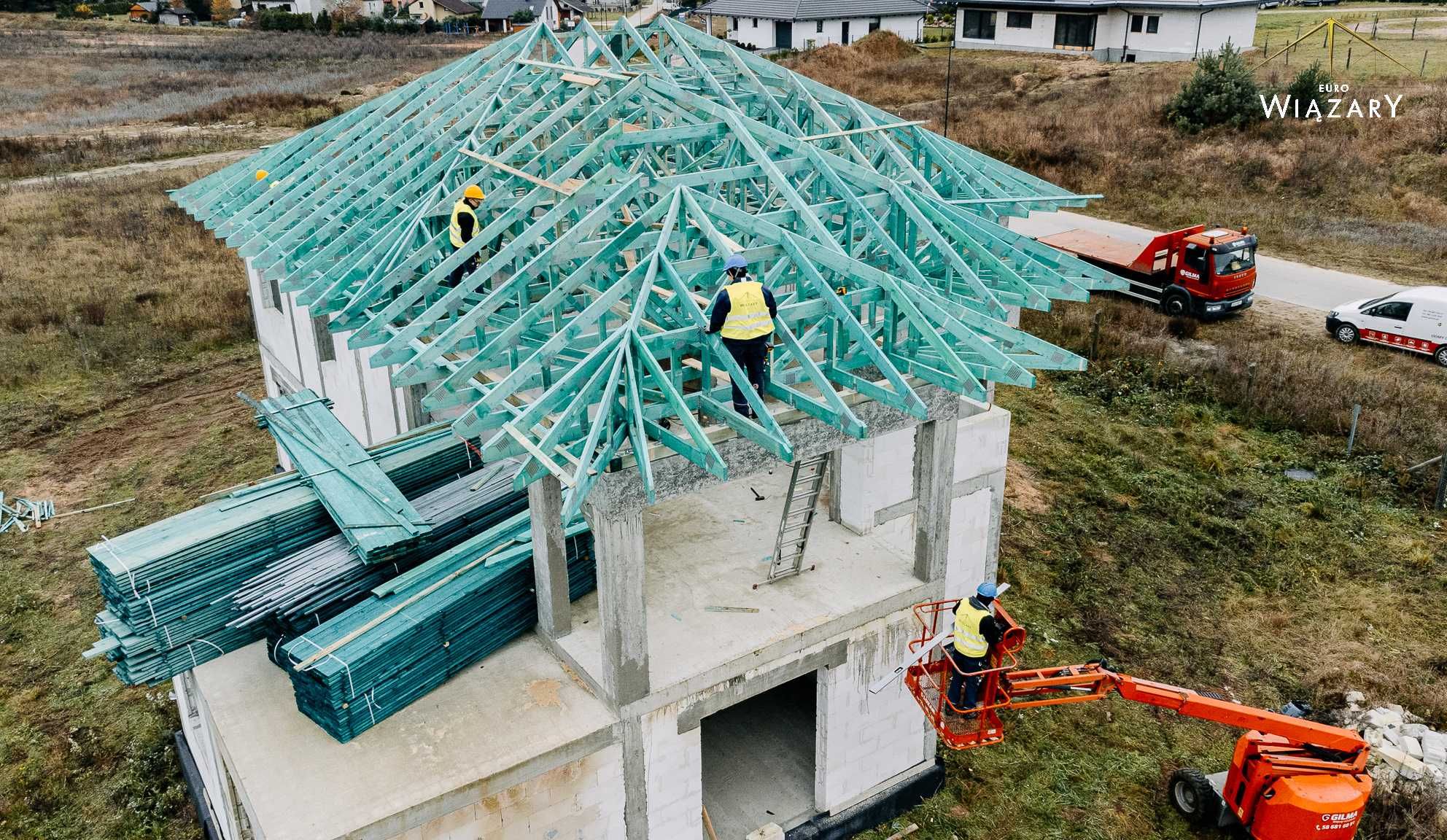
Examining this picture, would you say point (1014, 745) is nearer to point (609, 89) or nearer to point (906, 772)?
point (906, 772)

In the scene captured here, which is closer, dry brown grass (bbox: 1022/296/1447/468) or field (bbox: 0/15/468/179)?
dry brown grass (bbox: 1022/296/1447/468)

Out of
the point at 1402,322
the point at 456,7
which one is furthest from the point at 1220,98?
the point at 456,7

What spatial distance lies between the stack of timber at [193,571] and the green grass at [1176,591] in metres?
7.70

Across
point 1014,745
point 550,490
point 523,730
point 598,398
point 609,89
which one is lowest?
point 1014,745

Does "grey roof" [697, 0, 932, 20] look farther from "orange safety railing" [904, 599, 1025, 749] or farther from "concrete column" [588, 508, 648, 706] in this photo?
"concrete column" [588, 508, 648, 706]

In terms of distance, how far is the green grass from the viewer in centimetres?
1280

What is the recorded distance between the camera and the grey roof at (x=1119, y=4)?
48.1m

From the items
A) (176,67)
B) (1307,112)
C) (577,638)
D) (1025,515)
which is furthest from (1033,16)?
(176,67)

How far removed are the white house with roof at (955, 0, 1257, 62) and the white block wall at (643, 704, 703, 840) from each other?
48.8 metres

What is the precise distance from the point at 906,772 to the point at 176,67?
2962 inches

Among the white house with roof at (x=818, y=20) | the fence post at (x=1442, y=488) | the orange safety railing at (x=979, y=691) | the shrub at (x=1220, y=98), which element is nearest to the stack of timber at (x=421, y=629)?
the orange safety railing at (x=979, y=691)

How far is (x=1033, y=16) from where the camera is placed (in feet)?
176

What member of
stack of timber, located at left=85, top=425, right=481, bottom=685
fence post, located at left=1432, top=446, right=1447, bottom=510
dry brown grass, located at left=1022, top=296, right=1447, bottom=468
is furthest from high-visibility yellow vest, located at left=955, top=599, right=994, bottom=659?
dry brown grass, located at left=1022, top=296, right=1447, bottom=468

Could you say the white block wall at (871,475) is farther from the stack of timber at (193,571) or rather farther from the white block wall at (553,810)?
the stack of timber at (193,571)
